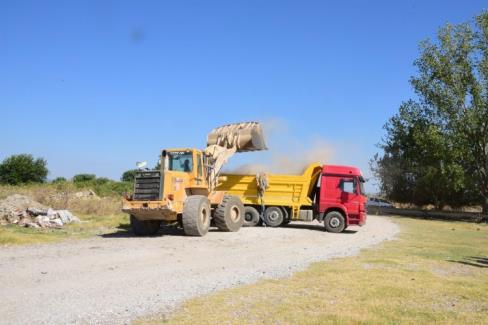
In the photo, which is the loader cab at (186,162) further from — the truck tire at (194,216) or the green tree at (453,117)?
the green tree at (453,117)

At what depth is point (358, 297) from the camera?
8383 millimetres

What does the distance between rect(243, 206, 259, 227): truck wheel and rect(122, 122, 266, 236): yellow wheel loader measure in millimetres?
2481

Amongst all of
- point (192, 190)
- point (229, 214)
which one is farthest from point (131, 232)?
point (229, 214)

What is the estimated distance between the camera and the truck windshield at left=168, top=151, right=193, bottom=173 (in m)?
19.0

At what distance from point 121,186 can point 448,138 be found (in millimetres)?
28845

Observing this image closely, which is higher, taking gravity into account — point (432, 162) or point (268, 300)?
point (432, 162)

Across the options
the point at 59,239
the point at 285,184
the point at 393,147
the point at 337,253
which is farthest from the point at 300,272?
the point at 393,147

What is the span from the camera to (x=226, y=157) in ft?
71.0

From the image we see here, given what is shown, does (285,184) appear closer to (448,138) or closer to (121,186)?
(448,138)

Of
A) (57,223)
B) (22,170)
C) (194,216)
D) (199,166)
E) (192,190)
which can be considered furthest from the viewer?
(22,170)

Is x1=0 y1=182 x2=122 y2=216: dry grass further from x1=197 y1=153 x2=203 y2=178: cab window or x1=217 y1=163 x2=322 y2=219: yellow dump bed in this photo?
x1=197 y1=153 x2=203 y2=178: cab window

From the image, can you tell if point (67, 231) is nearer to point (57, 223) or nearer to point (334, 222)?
point (57, 223)

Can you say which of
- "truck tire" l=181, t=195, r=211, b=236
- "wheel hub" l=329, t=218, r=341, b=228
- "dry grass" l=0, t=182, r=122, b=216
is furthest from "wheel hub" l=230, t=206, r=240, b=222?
"dry grass" l=0, t=182, r=122, b=216

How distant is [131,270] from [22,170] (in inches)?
2070
